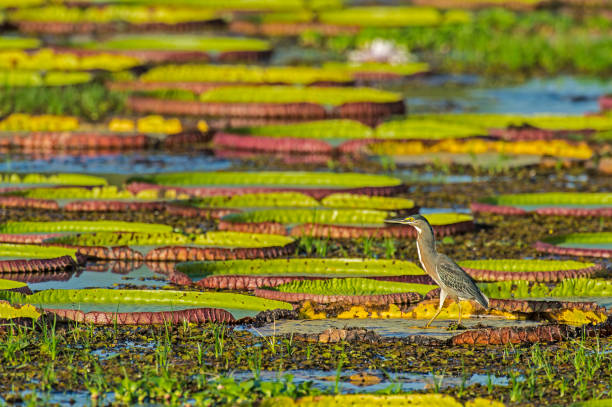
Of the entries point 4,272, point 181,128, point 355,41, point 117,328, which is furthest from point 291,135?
point 355,41

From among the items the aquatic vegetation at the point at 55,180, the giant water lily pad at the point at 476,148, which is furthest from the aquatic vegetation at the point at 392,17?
the aquatic vegetation at the point at 55,180

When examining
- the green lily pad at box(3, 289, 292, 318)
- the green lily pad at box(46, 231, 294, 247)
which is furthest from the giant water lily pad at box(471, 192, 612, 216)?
the green lily pad at box(3, 289, 292, 318)

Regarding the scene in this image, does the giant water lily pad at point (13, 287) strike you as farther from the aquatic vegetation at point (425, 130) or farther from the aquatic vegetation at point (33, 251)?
the aquatic vegetation at point (425, 130)

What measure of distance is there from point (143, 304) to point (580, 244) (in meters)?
4.10

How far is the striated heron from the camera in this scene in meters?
8.46

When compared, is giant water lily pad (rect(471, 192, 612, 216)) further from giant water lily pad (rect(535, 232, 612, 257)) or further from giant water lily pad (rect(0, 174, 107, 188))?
giant water lily pad (rect(0, 174, 107, 188))

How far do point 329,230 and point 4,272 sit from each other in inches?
118

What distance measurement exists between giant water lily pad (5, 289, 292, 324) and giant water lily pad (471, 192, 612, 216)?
4358mm

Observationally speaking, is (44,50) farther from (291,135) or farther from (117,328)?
(117,328)

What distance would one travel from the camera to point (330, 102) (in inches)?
790

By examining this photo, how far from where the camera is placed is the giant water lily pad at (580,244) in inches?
426

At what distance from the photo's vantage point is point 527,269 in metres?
10.0

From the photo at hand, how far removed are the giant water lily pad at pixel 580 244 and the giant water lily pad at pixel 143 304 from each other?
9.93 ft

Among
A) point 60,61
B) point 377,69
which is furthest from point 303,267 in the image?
point 377,69
